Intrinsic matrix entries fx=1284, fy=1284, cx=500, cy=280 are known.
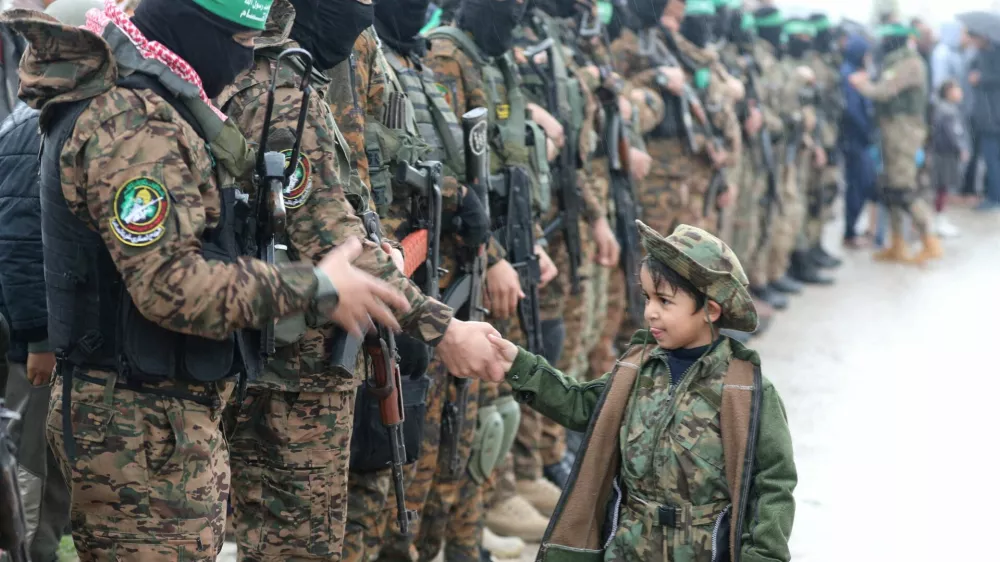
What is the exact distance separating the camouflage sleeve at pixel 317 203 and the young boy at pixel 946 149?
12569 millimetres

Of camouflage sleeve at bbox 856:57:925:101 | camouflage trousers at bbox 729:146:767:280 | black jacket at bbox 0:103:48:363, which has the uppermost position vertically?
black jacket at bbox 0:103:48:363

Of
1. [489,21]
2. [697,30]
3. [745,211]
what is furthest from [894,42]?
[489,21]

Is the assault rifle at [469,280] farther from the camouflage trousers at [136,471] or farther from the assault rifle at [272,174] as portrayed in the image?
the camouflage trousers at [136,471]

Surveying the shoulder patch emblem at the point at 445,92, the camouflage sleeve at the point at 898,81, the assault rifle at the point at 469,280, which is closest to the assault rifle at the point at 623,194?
the shoulder patch emblem at the point at 445,92

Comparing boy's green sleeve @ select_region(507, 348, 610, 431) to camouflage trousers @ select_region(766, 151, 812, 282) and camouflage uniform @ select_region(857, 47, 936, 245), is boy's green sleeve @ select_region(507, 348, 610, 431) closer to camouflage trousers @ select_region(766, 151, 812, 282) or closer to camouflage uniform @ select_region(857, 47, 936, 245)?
camouflage trousers @ select_region(766, 151, 812, 282)

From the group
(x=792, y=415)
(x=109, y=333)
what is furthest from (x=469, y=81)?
(x=792, y=415)

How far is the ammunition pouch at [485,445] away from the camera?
4.51 meters

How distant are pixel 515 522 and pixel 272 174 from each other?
2790mm

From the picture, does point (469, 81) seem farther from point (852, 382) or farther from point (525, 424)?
point (852, 382)

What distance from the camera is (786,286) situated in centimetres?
1137

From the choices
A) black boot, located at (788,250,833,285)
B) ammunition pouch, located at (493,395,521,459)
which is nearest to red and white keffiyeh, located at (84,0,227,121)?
ammunition pouch, located at (493,395,521,459)

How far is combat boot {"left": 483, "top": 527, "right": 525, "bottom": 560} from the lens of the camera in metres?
5.00

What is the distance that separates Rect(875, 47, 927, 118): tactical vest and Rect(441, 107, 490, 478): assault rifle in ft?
29.0

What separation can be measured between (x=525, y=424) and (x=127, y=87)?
3247mm
